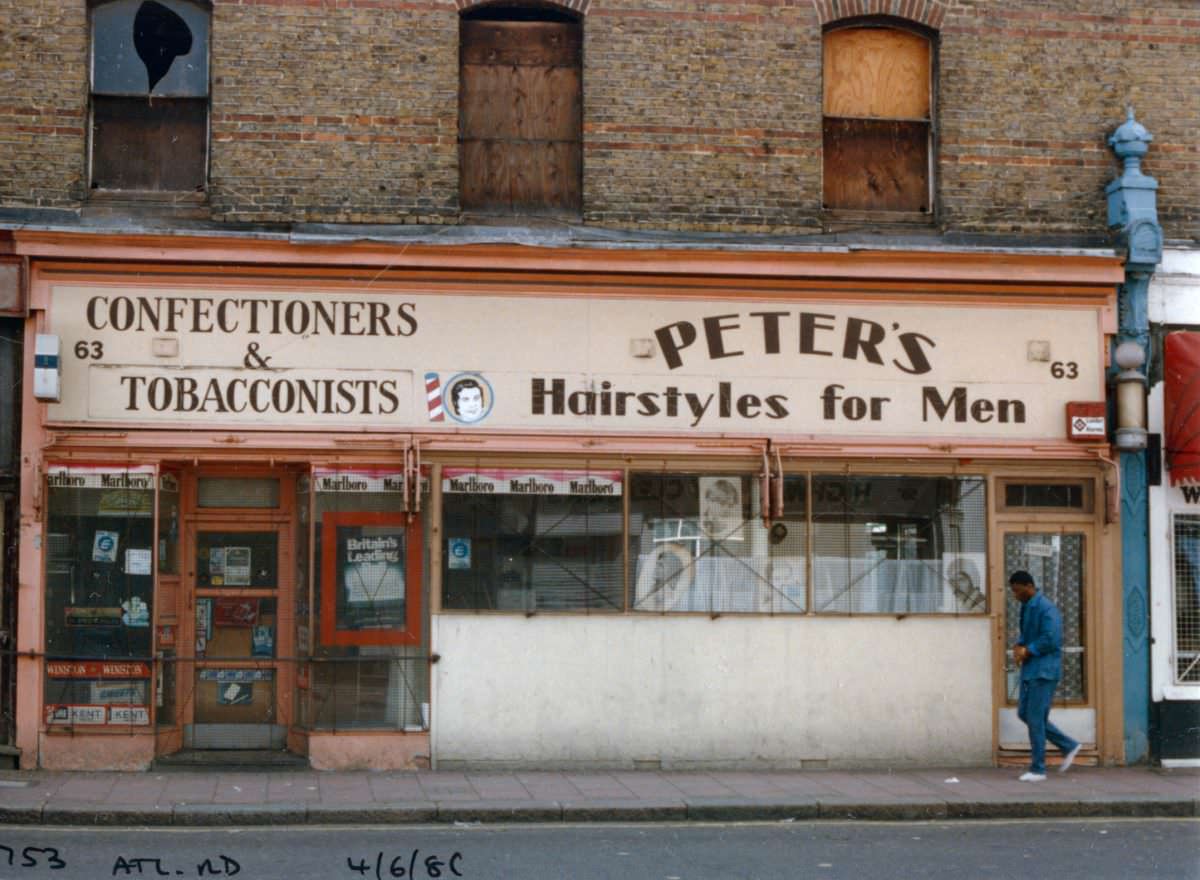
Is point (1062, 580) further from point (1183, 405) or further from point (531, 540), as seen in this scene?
point (531, 540)

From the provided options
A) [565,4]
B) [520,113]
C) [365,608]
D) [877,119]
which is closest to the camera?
[365,608]

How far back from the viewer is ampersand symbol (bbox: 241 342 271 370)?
1469cm

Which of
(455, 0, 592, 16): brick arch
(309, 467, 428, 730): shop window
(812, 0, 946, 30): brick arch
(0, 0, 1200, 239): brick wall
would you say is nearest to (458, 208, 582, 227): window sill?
(0, 0, 1200, 239): brick wall

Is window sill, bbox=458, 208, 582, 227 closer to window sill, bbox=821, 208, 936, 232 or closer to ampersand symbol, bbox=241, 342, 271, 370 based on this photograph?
ampersand symbol, bbox=241, 342, 271, 370

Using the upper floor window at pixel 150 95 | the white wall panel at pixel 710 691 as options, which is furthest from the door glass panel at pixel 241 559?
the upper floor window at pixel 150 95

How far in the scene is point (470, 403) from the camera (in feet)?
48.9

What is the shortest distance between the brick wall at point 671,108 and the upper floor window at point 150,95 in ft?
0.90

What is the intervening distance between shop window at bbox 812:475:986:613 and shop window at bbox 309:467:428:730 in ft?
12.1

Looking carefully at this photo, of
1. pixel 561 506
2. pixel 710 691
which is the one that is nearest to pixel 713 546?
pixel 710 691

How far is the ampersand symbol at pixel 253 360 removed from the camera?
14688 millimetres

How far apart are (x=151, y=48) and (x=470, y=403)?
434cm

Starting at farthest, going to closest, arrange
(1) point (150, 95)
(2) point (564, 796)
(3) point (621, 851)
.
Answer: (1) point (150, 95) < (2) point (564, 796) < (3) point (621, 851)

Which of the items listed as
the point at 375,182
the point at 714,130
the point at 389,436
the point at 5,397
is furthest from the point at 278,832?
the point at 714,130

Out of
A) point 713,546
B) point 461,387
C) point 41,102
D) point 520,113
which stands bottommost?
point 713,546
